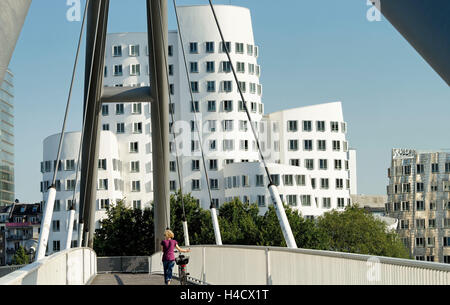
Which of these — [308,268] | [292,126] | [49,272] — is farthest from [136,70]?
[49,272]

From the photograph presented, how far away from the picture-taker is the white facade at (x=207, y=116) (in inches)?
4390

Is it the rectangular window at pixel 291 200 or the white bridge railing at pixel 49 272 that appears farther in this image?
the rectangular window at pixel 291 200

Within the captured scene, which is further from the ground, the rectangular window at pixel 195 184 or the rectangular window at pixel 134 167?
the rectangular window at pixel 134 167

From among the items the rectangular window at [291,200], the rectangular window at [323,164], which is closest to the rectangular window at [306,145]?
the rectangular window at [323,164]

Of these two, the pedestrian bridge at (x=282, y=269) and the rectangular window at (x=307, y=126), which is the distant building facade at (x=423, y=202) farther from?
the pedestrian bridge at (x=282, y=269)

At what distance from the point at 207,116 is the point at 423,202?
192 ft

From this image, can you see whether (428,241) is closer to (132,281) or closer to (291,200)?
(291,200)

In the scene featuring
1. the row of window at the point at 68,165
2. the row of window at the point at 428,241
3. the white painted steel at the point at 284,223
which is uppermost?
the row of window at the point at 68,165

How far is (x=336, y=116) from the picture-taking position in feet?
386

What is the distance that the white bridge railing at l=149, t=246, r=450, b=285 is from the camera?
8070 millimetres

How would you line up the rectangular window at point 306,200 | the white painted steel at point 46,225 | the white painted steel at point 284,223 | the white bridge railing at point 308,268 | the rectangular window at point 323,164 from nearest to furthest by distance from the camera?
1. the white bridge railing at point 308,268
2. the white painted steel at point 284,223
3. the white painted steel at point 46,225
4. the rectangular window at point 306,200
5. the rectangular window at point 323,164

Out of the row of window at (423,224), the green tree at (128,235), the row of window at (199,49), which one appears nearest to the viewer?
the green tree at (128,235)

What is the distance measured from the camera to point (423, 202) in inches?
6053

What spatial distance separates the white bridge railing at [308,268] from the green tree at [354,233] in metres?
85.5
